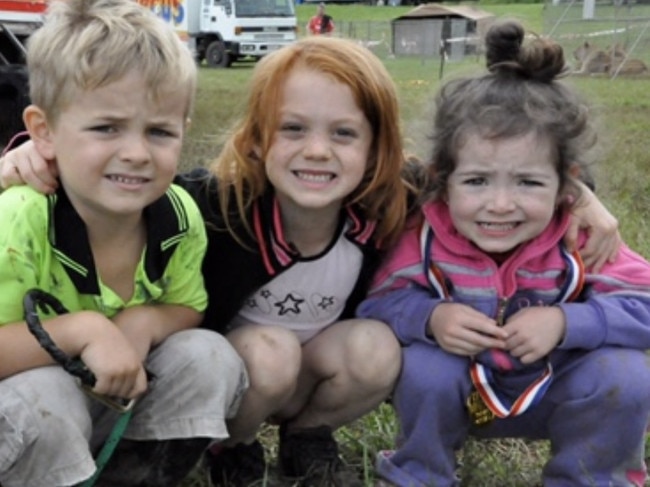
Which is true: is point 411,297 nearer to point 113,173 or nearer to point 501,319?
point 501,319

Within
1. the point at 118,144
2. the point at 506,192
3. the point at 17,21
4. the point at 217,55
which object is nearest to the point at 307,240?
the point at 506,192

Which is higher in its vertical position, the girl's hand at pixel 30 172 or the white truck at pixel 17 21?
the girl's hand at pixel 30 172

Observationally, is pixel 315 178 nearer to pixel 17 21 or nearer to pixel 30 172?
pixel 30 172

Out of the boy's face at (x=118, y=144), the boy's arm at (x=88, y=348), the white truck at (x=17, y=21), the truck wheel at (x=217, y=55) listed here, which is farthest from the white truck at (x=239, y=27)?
the boy's arm at (x=88, y=348)

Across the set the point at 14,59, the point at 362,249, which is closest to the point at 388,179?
the point at 362,249

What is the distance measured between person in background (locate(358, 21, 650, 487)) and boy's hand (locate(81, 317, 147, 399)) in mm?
613

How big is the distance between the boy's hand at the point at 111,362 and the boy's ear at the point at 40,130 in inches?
14.0

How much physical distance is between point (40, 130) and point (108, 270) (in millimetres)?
305

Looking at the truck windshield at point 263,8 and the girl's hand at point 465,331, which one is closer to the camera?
the girl's hand at point 465,331

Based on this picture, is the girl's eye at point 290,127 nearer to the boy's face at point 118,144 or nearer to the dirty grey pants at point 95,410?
the boy's face at point 118,144

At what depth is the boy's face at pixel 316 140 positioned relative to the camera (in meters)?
2.38

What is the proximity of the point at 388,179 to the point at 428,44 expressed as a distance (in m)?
28.7

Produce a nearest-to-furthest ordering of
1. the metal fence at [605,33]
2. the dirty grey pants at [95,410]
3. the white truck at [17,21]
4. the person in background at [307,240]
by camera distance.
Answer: the dirty grey pants at [95,410], the person in background at [307,240], the white truck at [17,21], the metal fence at [605,33]

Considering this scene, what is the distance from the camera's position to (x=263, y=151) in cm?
244
